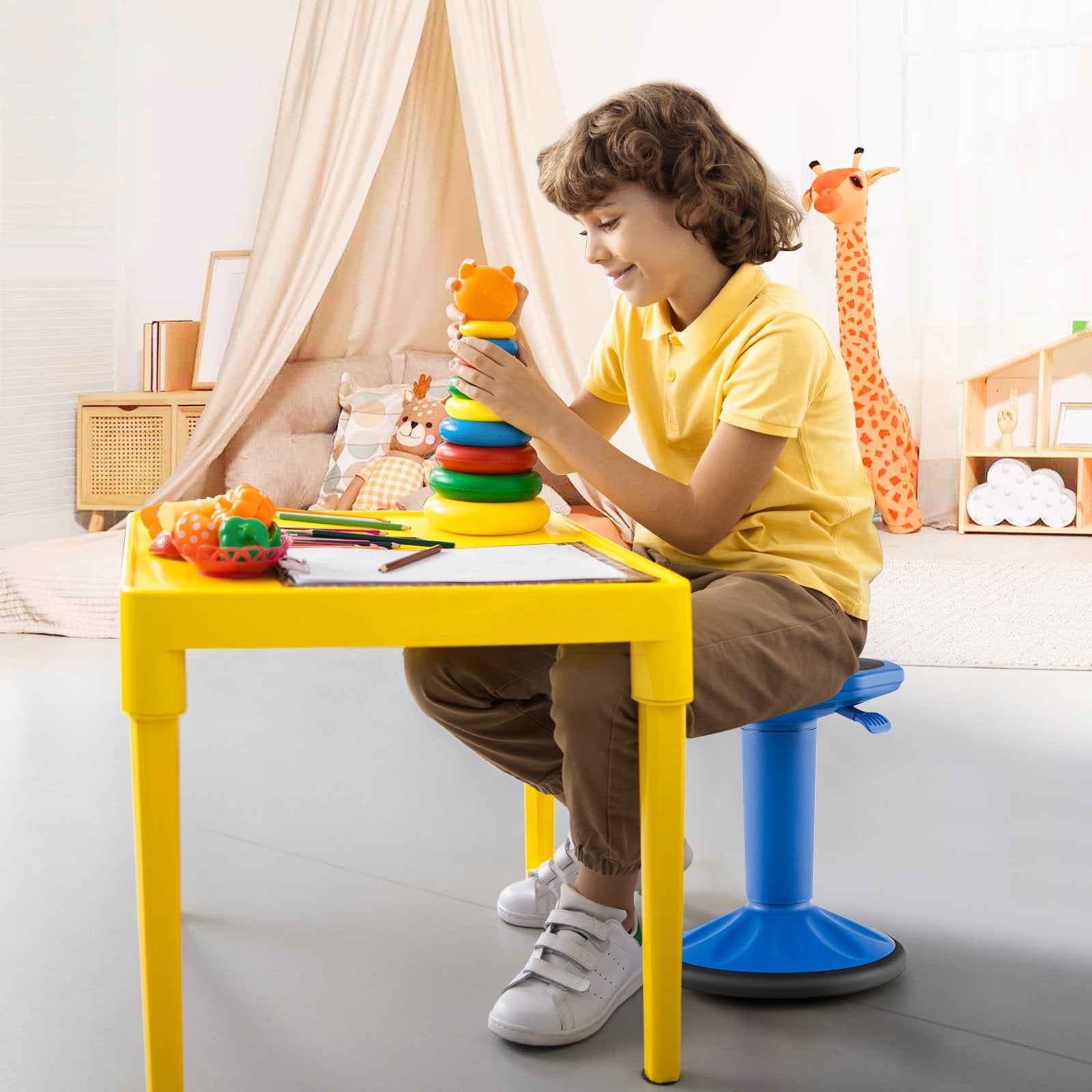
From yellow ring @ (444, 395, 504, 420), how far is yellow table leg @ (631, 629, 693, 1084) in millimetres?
356

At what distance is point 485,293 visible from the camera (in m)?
1.29

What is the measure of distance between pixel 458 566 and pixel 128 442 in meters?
3.18

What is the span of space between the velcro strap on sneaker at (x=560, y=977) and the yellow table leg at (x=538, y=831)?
33 centimetres

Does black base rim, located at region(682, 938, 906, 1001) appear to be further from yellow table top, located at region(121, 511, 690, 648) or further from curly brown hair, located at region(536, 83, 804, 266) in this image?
curly brown hair, located at region(536, 83, 804, 266)

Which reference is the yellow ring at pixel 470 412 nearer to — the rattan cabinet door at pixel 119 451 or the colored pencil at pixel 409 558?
the colored pencil at pixel 409 558

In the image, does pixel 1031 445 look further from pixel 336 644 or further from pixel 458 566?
pixel 336 644

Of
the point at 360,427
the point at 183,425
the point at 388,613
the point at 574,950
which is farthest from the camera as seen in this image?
the point at 183,425

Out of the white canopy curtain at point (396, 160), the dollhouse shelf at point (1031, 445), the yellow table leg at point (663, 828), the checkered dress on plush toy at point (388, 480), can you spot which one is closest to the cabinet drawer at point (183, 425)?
the white canopy curtain at point (396, 160)

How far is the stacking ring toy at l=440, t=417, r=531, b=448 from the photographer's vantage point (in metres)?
1.31

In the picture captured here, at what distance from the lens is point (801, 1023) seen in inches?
48.4

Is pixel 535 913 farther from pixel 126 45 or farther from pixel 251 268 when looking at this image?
pixel 126 45

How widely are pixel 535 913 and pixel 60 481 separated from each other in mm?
3189

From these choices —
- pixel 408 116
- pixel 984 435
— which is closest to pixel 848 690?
pixel 408 116

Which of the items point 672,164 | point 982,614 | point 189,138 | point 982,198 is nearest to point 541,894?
point 672,164
